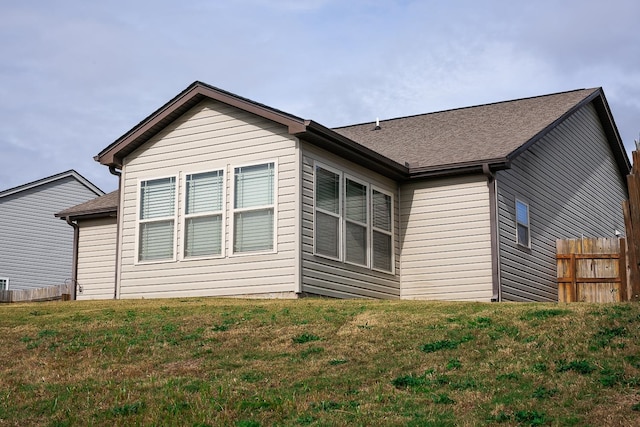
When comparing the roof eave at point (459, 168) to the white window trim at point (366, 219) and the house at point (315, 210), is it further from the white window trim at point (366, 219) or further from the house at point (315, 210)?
Result: the white window trim at point (366, 219)

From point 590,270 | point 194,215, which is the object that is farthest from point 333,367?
point 590,270

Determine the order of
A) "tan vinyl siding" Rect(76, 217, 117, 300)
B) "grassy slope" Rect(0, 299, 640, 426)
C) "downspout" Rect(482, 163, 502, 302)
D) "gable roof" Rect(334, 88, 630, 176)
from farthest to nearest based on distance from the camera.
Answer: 1. "tan vinyl siding" Rect(76, 217, 117, 300)
2. "gable roof" Rect(334, 88, 630, 176)
3. "downspout" Rect(482, 163, 502, 302)
4. "grassy slope" Rect(0, 299, 640, 426)

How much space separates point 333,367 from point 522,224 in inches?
458

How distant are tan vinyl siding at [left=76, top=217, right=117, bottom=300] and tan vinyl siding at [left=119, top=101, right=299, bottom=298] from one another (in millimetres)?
3849

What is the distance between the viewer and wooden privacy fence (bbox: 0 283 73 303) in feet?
96.8

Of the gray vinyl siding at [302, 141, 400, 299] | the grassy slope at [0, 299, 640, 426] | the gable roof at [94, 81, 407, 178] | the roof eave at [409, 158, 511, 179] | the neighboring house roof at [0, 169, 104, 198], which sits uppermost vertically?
the neighboring house roof at [0, 169, 104, 198]

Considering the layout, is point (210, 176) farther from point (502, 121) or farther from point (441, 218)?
point (502, 121)

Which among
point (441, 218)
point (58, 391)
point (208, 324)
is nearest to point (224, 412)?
point (58, 391)

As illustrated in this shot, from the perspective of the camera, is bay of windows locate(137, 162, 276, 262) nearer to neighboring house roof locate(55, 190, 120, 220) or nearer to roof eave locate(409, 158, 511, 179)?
neighboring house roof locate(55, 190, 120, 220)

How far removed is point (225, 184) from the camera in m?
19.3

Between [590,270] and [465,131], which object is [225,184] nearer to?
[465,131]

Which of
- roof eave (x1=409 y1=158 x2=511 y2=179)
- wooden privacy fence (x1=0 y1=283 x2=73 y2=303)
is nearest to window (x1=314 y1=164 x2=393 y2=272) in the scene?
roof eave (x1=409 y1=158 x2=511 y2=179)

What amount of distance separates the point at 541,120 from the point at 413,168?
475 cm

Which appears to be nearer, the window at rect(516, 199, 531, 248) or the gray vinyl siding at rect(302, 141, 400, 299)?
the gray vinyl siding at rect(302, 141, 400, 299)
